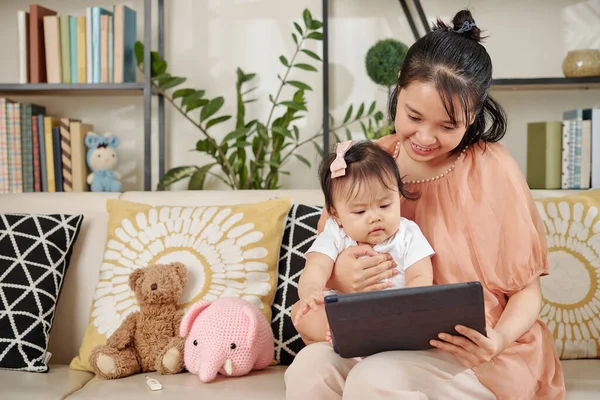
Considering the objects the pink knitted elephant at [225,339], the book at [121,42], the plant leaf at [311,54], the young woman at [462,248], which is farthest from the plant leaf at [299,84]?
the young woman at [462,248]

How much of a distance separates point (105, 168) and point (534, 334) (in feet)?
5.77

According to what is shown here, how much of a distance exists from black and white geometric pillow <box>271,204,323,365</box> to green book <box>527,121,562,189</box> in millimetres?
1000

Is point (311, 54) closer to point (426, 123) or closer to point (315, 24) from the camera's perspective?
point (315, 24)

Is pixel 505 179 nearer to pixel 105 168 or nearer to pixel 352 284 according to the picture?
pixel 352 284

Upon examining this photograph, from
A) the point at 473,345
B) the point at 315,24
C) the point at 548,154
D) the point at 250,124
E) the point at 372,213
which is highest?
the point at 315,24

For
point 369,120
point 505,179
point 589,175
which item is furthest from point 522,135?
point 505,179

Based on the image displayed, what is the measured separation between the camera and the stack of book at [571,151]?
2.49 metres

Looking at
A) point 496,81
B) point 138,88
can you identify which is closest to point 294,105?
point 138,88

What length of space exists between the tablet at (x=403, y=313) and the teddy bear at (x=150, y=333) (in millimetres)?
651

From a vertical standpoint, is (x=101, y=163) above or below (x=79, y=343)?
above

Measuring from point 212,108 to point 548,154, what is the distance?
119 centimetres

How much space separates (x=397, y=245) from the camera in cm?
139

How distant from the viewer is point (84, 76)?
2.56 m

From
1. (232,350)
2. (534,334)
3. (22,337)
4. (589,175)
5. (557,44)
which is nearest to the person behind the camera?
(534,334)
